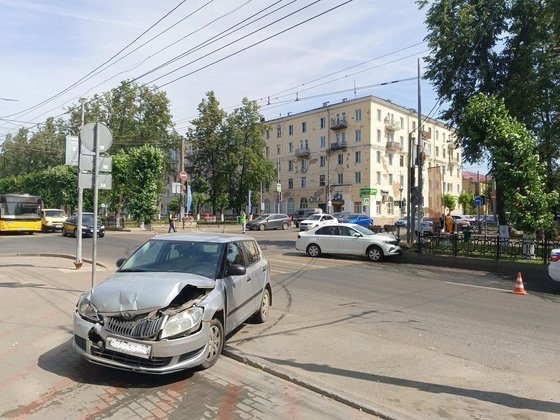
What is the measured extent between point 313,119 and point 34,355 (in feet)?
224

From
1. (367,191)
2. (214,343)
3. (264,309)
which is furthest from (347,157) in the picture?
(214,343)

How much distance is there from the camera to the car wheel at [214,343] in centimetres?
521

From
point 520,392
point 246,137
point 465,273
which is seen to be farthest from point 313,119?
point 520,392

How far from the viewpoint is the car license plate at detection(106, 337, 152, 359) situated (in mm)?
4539

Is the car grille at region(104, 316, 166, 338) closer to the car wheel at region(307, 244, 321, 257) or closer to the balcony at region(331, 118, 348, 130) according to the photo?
the car wheel at region(307, 244, 321, 257)

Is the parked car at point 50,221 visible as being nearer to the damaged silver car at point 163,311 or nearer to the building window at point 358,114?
the damaged silver car at point 163,311

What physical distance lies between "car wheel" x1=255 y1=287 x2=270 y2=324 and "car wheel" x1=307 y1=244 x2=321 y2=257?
462 inches

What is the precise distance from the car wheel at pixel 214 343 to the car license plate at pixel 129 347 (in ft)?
2.50

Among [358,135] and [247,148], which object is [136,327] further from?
[358,135]

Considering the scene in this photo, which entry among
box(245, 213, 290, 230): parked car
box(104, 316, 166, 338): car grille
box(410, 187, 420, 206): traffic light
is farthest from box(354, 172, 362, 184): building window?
box(104, 316, 166, 338): car grille

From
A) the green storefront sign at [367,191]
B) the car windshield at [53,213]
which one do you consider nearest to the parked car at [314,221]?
the car windshield at [53,213]

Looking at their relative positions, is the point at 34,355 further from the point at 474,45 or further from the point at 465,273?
the point at 474,45

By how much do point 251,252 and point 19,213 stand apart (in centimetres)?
3028

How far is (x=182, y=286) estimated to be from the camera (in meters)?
5.09
